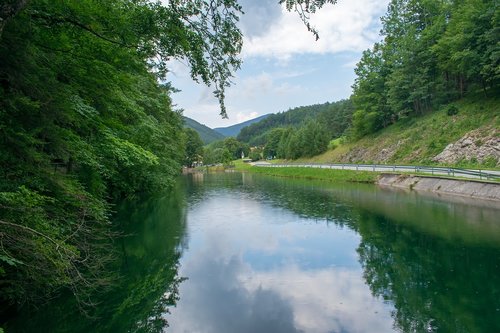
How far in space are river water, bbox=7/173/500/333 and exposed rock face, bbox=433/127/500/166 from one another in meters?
10.6

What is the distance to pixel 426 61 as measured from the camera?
141 feet

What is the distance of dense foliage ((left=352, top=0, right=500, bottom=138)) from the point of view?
109 ft

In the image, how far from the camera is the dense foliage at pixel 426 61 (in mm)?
33188

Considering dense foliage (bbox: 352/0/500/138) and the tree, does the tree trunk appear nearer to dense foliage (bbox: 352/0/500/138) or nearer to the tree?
dense foliage (bbox: 352/0/500/138)

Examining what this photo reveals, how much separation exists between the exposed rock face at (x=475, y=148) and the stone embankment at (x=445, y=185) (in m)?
4.58

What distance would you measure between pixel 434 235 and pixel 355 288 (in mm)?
6533

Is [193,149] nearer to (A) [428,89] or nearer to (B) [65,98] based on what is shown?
(A) [428,89]

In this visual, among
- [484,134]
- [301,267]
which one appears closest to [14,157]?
[301,267]

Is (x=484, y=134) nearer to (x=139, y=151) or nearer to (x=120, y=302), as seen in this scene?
(x=139, y=151)

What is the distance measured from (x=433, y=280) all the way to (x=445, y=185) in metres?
18.0

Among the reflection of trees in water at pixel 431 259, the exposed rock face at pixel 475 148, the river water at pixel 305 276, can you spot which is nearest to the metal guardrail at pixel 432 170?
the exposed rock face at pixel 475 148

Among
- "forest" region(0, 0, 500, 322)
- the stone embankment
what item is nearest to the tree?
the stone embankment

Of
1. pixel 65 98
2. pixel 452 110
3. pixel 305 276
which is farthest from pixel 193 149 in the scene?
pixel 65 98

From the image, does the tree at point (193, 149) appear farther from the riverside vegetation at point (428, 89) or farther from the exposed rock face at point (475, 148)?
the exposed rock face at point (475, 148)
